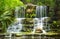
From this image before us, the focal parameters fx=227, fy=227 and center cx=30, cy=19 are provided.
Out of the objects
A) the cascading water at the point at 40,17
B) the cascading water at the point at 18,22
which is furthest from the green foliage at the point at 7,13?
the cascading water at the point at 40,17

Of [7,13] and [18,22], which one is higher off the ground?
[7,13]

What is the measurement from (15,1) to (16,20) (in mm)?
325

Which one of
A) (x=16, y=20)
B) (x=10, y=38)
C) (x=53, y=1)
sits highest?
(x=53, y=1)

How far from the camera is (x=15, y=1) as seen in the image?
12.7 feet

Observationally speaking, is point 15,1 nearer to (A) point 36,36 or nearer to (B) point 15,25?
(B) point 15,25

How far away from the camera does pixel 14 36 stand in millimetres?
3861

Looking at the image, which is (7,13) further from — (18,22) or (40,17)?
(40,17)

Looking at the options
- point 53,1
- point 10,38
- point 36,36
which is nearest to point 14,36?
point 10,38

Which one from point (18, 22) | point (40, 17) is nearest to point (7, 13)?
point (18, 22)

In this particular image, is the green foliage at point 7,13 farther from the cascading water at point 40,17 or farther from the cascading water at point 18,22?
the cascading water at point 40,17

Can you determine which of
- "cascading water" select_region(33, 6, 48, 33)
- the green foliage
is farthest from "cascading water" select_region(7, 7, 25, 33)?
"cascading water" select_region(33, 6, 48, 33)

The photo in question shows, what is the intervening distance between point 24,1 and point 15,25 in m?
0.44

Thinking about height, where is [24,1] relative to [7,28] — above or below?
above

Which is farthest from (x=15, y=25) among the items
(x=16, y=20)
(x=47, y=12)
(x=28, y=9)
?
(x=47, y=12)
